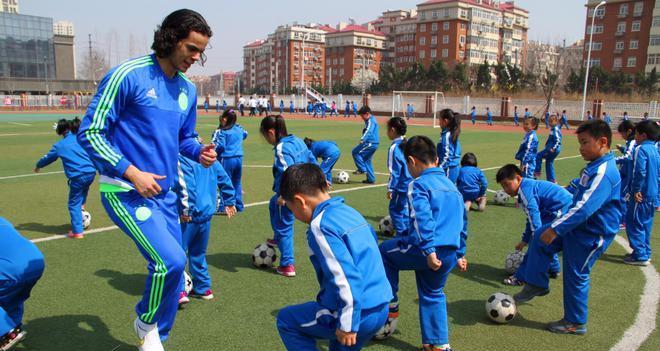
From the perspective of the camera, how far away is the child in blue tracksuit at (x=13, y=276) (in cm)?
364

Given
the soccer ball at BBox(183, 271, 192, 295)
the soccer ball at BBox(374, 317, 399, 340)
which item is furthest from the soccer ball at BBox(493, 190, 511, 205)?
the soccer ball at BBox(183, 271, 192, 295)

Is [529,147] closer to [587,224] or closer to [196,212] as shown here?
[587,224]

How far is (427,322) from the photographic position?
3.98m

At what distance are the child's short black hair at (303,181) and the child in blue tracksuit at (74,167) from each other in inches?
201

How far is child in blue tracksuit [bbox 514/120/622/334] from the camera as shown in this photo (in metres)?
4.30

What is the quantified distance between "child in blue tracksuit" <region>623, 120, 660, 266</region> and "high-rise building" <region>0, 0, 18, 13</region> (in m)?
151

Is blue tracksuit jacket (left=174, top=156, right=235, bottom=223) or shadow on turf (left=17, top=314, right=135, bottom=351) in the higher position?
blue tracksuit jacket (left=174, top=156, right=235, bottom=223)

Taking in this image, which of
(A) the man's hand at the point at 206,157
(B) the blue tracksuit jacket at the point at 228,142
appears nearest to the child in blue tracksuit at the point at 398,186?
(B) the blue tracksuit jacket at the point at 228,142

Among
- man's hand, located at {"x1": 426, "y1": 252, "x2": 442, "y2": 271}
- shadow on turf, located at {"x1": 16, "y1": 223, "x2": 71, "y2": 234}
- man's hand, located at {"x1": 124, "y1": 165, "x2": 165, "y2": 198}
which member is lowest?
shadow on turf, located at {"x1": 16, "y1": 223, "x2": 71, "y2": 234}

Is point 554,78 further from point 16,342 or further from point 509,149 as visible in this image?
point 16,342

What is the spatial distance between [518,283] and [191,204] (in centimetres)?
393

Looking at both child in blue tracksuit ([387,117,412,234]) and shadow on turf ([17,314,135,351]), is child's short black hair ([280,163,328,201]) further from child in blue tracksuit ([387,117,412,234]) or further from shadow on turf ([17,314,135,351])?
child in blue tracksuit ([387,117,412,234])

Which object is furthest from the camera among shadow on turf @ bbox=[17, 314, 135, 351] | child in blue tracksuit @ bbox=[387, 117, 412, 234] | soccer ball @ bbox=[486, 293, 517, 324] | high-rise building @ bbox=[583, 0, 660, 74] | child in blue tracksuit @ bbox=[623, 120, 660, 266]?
high-rise building @ bbox=[583, 0, 660, 74]

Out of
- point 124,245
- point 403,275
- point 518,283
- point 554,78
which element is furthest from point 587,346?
point 554,78
